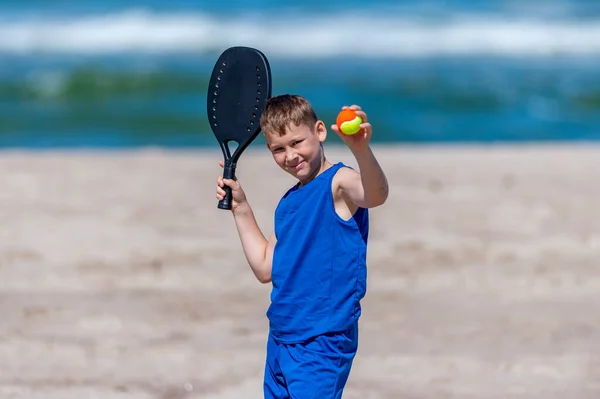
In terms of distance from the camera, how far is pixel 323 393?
7.79 feet

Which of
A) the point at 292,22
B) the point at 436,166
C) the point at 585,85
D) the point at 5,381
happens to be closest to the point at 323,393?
the point at 5,381

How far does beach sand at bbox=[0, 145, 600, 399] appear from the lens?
138 inches

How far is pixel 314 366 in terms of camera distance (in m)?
2.37

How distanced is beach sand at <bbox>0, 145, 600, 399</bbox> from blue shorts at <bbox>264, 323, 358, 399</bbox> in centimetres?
89

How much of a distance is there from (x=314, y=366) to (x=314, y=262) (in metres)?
0.27

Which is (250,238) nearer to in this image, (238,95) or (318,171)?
(318,171)

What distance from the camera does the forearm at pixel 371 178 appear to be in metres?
2.21

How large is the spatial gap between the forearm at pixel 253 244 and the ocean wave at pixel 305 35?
15.2m

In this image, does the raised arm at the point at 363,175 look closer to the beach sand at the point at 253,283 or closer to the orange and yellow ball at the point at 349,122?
the orange and yellow ball at the point at 349,122

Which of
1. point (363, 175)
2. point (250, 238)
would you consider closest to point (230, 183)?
point (250, 238)

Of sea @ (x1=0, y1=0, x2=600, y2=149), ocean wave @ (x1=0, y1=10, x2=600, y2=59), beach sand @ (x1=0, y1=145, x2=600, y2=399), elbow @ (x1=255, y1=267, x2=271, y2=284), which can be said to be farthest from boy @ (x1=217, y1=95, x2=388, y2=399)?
ocean wave @ (x1=0, y1=10, x2=600, y2=59)

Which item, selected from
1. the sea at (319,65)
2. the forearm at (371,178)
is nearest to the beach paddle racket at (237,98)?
the forearm at (371,178)

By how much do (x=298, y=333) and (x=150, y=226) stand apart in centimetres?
331

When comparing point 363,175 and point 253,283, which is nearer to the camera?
point 363,175
